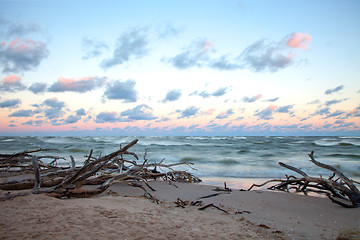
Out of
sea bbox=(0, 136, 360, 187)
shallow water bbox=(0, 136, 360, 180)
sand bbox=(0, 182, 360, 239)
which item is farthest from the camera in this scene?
shallow water bbox=(0, 136, 360, 180)

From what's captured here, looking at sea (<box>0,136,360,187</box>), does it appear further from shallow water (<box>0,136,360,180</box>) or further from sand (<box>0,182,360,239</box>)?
sand (<box>0,182,360,239</box>)

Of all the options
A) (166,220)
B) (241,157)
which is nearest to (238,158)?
(241,157)

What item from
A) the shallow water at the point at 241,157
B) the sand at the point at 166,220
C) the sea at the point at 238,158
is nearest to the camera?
the sand at the point at 166,220

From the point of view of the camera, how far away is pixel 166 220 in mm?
2561

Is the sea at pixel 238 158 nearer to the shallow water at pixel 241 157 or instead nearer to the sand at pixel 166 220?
the shallow water at pixel 241 157

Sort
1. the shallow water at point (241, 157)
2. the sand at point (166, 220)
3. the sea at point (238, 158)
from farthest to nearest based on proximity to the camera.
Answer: the shallow water at point (241, 157) < the sea at point (238, 158) < the sand at point (166, 220)

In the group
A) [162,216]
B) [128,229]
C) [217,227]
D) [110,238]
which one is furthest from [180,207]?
[110,238]

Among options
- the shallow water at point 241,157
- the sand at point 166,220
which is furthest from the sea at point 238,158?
the sand at point 166,220

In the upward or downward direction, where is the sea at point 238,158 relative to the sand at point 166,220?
downward

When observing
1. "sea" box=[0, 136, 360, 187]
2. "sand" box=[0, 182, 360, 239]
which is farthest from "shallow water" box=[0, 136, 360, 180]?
"sand" box=[0, 182, 360, 239]

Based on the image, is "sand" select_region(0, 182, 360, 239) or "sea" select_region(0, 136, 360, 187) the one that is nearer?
"sand" select_region(0, 182, 360, 239)

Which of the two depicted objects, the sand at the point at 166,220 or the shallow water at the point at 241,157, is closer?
the sand at the point at 166,220

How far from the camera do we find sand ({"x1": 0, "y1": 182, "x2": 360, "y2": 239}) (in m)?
2.01

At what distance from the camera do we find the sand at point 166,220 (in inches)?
79.0
